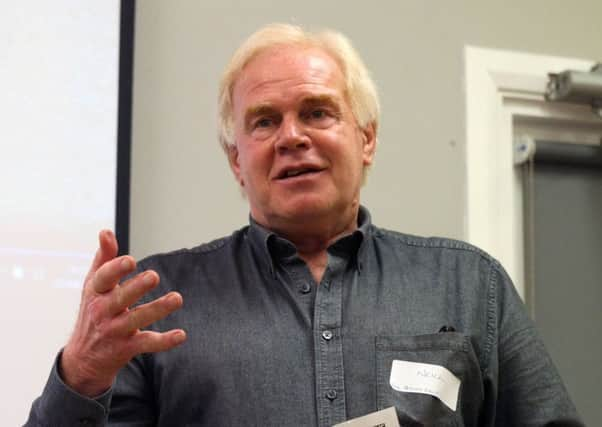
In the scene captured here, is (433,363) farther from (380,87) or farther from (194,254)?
(380,87)

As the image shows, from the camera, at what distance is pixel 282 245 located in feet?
4.07

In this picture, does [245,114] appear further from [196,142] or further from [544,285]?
[544,285]

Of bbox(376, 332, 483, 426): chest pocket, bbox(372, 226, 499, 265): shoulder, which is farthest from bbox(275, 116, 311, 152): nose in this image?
bbox(376, 332, 483, 426): chest pocket

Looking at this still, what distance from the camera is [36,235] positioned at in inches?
62.2

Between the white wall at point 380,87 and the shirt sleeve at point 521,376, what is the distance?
622 millimetres

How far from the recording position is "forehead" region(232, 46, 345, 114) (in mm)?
1262

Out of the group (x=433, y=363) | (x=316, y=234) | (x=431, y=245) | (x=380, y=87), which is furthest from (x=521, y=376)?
(x=380, y=87)

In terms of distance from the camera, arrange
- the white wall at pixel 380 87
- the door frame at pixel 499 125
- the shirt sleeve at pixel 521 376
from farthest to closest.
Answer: the door frame at pixel 499 125 → the white wall at pixel 380 87 → the shirt sleeve at pixel 521 376

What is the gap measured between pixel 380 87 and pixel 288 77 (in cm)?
63

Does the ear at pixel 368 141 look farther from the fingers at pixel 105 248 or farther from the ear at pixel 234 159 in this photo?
the fingers at pixel 105 248

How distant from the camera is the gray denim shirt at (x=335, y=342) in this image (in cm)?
112

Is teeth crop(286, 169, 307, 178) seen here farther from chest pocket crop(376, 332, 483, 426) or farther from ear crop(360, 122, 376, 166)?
chest pocket crop(376, 332, 483, 426)

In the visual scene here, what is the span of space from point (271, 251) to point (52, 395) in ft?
1.40

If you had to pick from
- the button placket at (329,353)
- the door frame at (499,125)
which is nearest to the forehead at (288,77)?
the button placket at (329,353)
